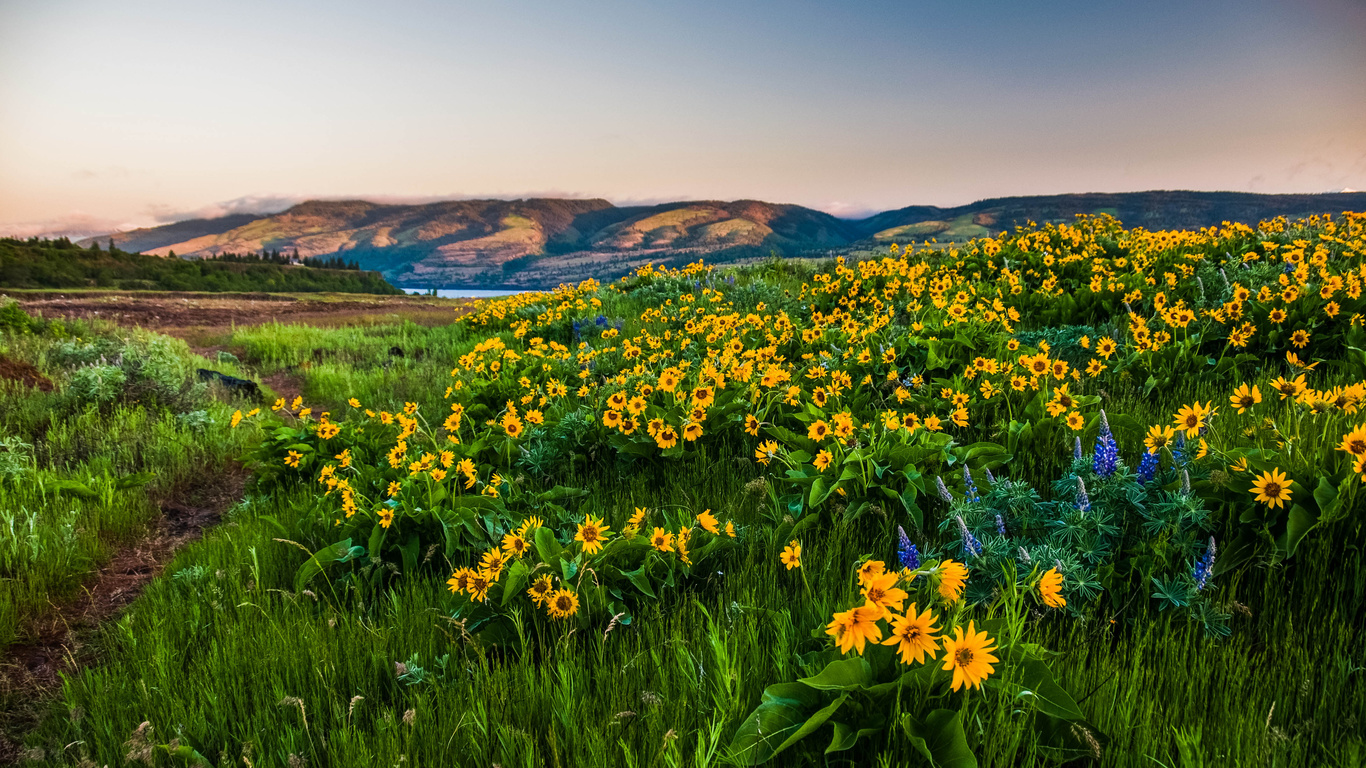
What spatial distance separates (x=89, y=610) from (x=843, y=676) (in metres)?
4.13

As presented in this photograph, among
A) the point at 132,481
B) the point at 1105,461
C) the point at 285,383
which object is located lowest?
the point at 132,481

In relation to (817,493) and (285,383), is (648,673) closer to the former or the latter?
(817,493)

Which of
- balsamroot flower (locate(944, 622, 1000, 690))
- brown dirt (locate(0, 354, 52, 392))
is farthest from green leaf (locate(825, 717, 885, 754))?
brown dirt (locate(0, 354, 52, 392))

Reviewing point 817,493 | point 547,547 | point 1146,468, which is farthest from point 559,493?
point 1146,468

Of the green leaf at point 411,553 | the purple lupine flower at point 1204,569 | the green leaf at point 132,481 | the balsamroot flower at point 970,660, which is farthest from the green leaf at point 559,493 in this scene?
the green leaf at point 132,481

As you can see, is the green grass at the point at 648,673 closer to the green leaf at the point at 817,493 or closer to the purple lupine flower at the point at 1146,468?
the green leaf at the point at 817,493

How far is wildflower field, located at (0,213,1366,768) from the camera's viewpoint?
59.3 inches

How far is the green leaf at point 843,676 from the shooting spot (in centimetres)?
140

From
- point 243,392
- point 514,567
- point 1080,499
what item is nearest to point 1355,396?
point 1080,499

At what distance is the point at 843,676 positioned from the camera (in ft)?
4.69

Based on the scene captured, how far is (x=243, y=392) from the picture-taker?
26.7ft

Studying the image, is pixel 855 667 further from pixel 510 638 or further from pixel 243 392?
pixel 243 392

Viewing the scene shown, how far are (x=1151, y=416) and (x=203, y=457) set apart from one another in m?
7.58

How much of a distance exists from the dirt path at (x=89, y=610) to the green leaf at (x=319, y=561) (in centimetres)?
80
